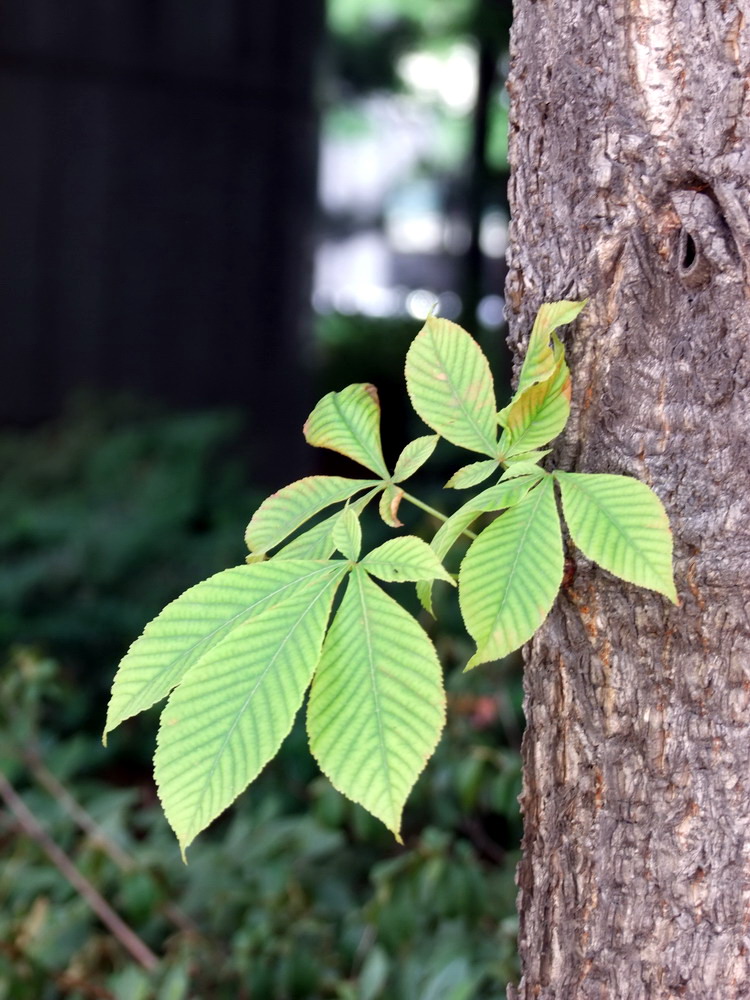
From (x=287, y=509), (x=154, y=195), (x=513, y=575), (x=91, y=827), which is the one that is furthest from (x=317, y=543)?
(x=154, y=195)

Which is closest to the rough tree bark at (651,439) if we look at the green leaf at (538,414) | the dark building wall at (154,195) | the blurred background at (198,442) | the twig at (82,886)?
the green leaf at (538,414)

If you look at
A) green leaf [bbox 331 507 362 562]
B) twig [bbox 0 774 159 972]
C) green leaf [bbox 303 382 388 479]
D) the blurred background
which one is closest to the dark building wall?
the blurred background

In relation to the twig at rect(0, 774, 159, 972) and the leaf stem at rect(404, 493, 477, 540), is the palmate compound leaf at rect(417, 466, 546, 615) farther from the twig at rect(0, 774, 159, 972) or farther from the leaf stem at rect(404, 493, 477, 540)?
the twig at rect(0, 774, 159, 972)

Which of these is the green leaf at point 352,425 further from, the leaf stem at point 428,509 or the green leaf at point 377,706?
the green leaf at point 377,706

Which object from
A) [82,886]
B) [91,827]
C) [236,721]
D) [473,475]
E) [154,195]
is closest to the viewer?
[236,721]

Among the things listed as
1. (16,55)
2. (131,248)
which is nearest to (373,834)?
(131,248)

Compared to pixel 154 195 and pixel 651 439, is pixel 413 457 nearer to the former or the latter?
pixel 651 439

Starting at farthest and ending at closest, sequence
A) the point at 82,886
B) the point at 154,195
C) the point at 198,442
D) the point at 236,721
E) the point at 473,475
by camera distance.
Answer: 1. the point at 154,195
2. the point at 198,442
3. the point at 82,886
4. the point at 473,475
5. the point at 236,721
